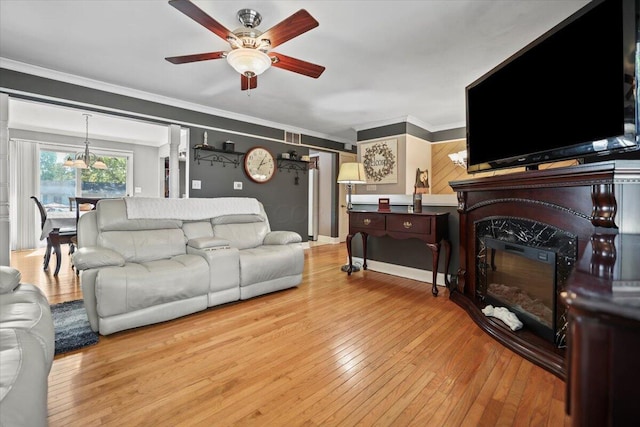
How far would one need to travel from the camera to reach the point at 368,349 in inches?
76.4

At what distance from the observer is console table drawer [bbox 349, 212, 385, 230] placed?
3.44m

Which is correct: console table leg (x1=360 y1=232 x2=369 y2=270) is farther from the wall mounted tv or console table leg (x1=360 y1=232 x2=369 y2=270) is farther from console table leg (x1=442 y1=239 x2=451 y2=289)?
the wall mounted tv

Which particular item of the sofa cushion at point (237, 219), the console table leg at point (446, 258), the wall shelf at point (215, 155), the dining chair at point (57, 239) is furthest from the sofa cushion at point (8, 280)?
the console table leg at point (446, 258)

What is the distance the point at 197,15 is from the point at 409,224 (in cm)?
253

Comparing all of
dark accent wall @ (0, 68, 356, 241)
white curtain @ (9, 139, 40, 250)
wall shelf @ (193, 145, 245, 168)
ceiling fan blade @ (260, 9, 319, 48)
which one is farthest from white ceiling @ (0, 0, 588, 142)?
white curtain @ (9, 139, 40, 250)

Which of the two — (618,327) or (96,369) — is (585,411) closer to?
(618,327)

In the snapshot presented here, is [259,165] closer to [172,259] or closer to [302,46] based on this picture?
[302,46]

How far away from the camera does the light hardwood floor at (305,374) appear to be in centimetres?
135

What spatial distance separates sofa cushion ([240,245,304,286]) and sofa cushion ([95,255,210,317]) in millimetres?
374

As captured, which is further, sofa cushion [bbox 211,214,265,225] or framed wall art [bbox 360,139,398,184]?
framed wall art [bbox 360,139,398,184]

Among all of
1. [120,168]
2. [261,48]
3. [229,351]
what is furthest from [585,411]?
[120,168]

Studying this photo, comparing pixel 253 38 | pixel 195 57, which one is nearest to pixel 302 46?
pixel 253 38

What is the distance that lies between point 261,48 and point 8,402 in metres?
2.29

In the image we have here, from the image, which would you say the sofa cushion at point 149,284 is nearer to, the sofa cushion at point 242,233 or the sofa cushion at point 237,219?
the sofa cushion at point 242,233
